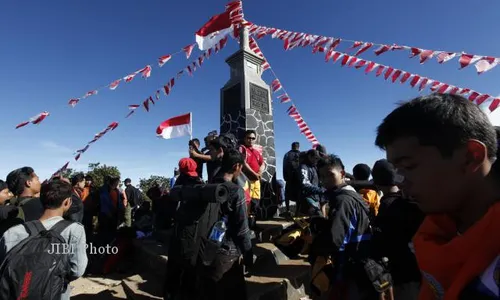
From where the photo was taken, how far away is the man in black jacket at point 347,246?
88.0 inches

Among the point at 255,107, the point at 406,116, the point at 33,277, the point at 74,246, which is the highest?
the point at 255,107

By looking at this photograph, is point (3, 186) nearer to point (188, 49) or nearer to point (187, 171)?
point (187, 171)

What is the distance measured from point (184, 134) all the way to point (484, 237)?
7.51 meters

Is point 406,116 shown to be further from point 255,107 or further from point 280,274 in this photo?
point 255,107

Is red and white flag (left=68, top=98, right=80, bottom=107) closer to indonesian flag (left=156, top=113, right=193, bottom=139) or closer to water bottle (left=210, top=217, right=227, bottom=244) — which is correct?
indonesian flag (left=156, top=113, right=193, bottom=139)

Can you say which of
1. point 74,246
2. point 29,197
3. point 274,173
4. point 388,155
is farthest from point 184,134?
point 388,155

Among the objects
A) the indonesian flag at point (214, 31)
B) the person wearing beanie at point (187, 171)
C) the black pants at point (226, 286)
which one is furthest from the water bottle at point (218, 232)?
the indonesian flag at point (214, 31)

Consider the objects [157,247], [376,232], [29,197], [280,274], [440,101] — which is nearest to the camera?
[440,101]

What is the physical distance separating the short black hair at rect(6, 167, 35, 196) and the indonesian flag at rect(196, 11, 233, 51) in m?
6.11

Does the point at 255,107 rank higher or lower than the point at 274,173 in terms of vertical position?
higher

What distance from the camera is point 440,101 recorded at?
945 mm

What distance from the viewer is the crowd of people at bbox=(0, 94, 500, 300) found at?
2.83ft

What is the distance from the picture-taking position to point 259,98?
9352mm

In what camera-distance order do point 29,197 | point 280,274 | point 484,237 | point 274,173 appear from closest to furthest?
point 484,237 < point 29,197 < point 280,274 < point 274,173
